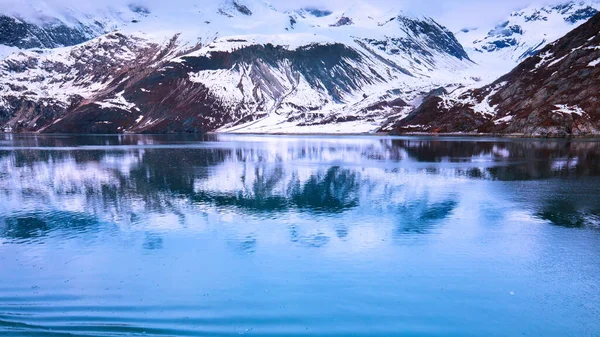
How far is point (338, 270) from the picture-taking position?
74.7 feet

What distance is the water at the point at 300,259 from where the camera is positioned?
1722 centimetres

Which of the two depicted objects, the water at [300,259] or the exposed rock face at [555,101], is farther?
the exposed rock face at [555,101]

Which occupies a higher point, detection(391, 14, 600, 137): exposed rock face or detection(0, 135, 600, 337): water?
detection(391, 14, 600, 137): exposed rock face

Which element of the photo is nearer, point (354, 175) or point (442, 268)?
point (442, 268)

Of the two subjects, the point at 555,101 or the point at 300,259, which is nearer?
the point at 300,259

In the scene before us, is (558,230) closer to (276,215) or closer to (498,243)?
(498,243)

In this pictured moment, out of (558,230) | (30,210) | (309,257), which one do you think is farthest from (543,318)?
(30,210)

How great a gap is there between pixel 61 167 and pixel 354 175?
44369mm

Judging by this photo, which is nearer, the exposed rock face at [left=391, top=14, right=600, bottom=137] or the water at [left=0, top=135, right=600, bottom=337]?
the water at [left=0, top=135, right=600, bottom=337]

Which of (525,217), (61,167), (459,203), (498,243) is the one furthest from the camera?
(61,167)

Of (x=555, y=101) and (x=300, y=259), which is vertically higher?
(x=555, y=101)

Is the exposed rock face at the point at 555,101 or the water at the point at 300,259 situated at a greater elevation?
the exposed rock face at the point at 555,101

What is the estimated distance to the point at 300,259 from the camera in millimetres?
24625

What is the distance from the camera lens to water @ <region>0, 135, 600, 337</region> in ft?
56.5
